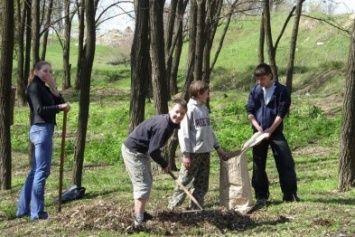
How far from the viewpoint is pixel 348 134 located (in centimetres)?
960

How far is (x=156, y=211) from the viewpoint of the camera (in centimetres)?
812

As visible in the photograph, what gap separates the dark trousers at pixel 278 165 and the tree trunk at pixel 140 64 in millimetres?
3976

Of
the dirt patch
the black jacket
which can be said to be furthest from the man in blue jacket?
the dirt patch

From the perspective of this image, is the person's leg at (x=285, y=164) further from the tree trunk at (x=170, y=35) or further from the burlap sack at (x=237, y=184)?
the tree trunk at (x=170, y=35)

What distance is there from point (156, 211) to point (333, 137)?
1167 centimetres

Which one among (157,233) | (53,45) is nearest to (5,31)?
(157,233)

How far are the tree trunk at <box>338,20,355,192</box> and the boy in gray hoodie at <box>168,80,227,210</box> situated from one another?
2.34m

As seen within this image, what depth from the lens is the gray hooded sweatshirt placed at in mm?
7996

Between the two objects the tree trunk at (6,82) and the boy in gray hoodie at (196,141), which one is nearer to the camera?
the boy in gray hoodie at (196,141)

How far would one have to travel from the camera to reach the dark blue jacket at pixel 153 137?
7238 mm

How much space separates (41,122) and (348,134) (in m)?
4.38

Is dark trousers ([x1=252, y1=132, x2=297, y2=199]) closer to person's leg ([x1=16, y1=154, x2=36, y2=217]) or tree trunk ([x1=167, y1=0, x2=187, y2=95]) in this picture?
person's leg ([x1=16, y1=154, x2=36, y2=217])

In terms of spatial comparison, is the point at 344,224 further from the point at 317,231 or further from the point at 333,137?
the point at 333,137

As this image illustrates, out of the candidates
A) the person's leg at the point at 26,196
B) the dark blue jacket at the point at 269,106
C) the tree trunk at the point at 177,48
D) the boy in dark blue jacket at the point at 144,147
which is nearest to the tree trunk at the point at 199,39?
the dark blue jacket at the point at 269,106
